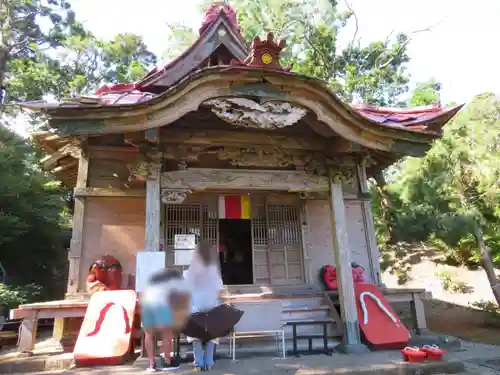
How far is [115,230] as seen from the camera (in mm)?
7070

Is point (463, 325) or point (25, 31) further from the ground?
point (25, 31)

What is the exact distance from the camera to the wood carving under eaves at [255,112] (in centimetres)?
543

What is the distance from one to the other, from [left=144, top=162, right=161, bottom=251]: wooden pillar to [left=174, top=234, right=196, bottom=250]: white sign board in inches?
68.6

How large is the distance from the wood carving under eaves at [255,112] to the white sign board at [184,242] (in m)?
2.88

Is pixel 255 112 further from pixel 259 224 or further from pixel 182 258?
pixel 182 258

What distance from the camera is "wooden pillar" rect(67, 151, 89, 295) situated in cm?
659

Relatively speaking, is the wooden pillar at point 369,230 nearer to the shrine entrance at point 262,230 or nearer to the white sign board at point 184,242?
the shrine entrance at point 262,230

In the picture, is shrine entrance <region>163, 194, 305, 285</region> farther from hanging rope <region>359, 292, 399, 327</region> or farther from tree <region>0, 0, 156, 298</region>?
tree <region>0, 0, 156, 298</region>

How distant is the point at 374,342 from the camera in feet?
18.9

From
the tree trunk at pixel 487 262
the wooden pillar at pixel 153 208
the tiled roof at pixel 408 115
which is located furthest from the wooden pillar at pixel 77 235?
the tree trunk at pixel 487 262

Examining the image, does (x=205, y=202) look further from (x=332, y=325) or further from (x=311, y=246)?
(x=332, y=325)

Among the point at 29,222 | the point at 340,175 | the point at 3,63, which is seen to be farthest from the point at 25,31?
the point at 340,175

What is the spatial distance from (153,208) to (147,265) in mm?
949

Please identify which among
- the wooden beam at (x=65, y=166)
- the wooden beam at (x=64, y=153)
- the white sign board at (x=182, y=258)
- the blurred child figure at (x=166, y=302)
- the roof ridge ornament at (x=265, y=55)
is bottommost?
the blurred child figure at (x=166, y=302)
